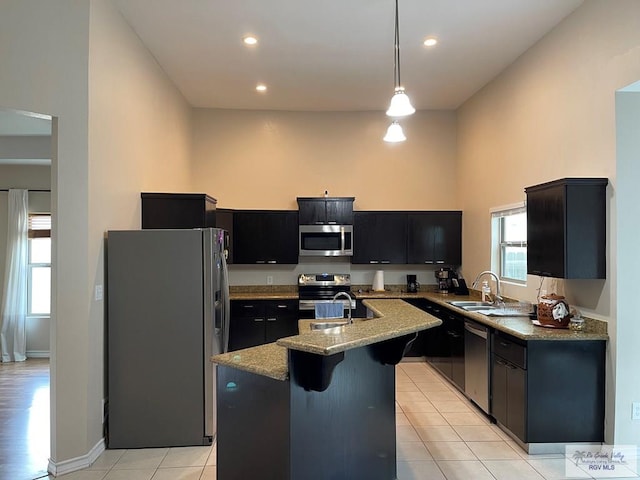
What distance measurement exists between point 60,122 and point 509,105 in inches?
168

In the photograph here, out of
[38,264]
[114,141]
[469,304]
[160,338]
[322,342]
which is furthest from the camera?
[38,264]

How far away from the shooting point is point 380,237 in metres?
6.07

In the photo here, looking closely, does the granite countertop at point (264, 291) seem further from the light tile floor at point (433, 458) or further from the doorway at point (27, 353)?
the light tile floor at point (433, 458)

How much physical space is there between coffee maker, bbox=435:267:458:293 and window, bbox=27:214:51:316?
558 centimetres

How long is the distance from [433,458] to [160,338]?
230cm

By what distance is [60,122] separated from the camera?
120 inches

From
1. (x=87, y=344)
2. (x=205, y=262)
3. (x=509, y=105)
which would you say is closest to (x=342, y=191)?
(x=509, y=105)

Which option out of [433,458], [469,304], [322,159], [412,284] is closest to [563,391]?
[433,458]

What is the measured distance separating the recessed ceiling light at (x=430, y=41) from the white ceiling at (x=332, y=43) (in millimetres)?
68

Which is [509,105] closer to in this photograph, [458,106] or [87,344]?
[458,106]

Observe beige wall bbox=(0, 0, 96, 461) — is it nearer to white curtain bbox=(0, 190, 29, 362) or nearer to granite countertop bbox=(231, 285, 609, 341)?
granite countertop bbox=(231, 285, 609, 341)

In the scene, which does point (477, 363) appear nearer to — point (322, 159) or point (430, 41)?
point (430, 41)

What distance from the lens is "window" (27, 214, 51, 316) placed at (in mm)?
6168

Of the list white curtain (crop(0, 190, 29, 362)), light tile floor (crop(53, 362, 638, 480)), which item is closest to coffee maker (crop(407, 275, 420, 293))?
light tile floor (crop(53, 362, 638, 480))
